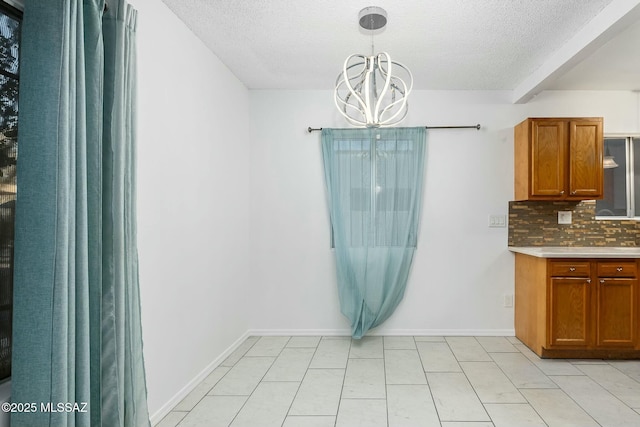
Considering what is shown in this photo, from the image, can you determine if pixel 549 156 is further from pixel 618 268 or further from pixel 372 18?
pixel 372 18

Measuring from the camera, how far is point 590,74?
145 inches

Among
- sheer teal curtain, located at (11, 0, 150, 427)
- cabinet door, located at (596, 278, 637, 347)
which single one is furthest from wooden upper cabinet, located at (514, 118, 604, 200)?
sheer teal curtain, located at (11, 0, 150, 427)

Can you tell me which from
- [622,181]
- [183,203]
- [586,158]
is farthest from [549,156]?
[183,203]

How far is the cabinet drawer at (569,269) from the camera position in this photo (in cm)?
345

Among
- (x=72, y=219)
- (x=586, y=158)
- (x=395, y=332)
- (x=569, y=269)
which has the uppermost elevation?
(x=586, y=158)

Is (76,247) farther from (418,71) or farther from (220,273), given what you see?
(418,71)

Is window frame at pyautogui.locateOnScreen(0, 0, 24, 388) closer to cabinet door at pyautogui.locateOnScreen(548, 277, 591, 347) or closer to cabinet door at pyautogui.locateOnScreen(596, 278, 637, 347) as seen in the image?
cabinet door at pyautogui.locateOnScreen(548, 277, 591, 347)

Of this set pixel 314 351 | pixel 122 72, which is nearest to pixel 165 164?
pixel 122 72

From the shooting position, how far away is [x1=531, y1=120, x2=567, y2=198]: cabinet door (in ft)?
12.5

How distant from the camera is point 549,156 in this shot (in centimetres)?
382

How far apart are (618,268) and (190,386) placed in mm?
3648

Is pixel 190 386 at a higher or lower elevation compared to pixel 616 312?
lower

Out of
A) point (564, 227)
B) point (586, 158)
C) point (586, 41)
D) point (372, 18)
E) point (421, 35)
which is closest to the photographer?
point (372, 18)

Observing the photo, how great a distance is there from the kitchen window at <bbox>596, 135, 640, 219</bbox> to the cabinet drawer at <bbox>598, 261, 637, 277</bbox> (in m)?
0.83
